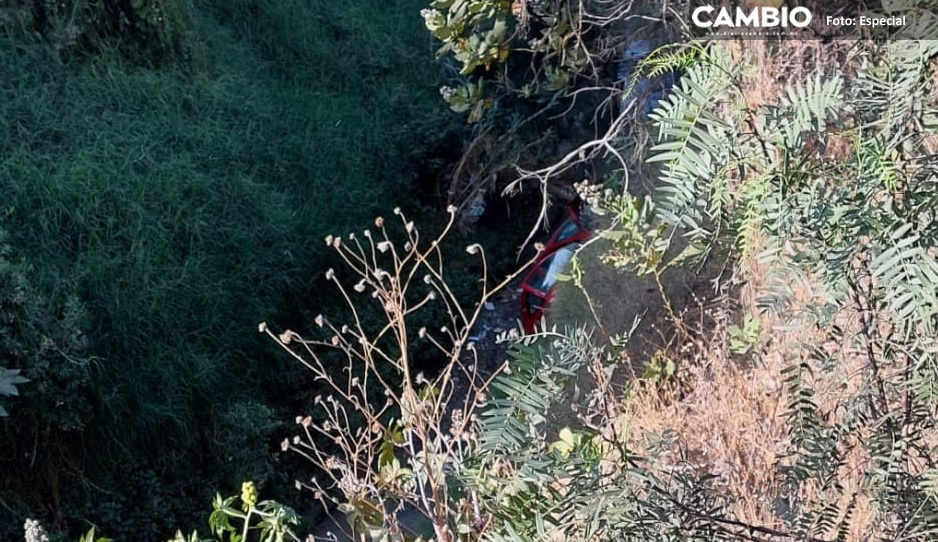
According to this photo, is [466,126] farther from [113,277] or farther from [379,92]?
[113,277]

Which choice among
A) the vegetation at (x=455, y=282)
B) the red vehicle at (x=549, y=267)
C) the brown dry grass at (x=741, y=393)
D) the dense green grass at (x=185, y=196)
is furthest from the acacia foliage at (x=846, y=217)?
the red vehicle at (x=549, y=267)

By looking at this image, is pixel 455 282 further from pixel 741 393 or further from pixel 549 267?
pixel 741 393

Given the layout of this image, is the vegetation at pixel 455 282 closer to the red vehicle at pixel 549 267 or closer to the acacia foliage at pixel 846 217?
the acacia foliage at pixel 846 217

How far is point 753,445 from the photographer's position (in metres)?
3.21

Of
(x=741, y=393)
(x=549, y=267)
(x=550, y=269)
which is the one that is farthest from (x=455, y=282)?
(x=741, y=393)

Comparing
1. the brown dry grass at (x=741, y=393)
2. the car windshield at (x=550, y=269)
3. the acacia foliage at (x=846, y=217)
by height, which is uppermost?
the acacia foliage at (x=846, y=217)

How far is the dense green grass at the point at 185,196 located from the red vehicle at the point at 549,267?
4.95 feet

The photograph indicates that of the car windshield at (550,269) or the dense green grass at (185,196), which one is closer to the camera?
the dense green grass at (185,196)

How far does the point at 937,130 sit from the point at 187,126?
5.87 metres

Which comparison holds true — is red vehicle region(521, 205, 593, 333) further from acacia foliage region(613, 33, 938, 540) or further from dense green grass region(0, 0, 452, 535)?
acacia foliage region(613, 33, 938, 540)

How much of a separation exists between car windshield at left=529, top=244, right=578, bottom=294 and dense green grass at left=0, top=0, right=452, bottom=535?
150 centimetres

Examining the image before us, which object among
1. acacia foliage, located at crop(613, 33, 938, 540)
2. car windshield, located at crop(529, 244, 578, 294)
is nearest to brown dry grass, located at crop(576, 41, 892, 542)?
acacia foliage, located at crop(613, 33, 938, 540)

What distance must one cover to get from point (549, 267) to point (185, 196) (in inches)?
106

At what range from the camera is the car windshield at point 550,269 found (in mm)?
6639
